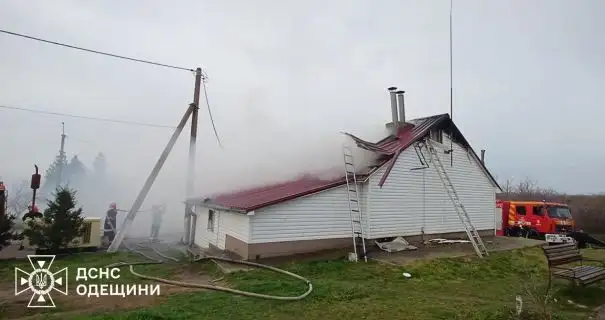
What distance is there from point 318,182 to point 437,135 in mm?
6597

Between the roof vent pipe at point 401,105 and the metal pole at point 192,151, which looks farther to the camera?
the roof vent pipe at point 401,105

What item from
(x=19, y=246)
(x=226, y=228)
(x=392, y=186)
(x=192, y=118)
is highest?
(x=192, y=118)

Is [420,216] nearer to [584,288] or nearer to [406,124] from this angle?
[406,124]

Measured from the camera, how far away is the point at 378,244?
562 inches

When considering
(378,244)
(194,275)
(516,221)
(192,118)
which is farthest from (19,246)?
(516,221)

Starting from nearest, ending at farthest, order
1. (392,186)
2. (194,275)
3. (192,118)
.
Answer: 1. (194,275)
2. (392,186)
3. (192,118)

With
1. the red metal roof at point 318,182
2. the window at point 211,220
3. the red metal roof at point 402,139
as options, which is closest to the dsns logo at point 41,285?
the red metal roof at point 318,182

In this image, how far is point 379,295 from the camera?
8.16m

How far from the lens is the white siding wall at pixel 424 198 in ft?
48.3

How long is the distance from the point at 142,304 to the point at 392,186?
10.2 metres

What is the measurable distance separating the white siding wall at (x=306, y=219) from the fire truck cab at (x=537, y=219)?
13.0 meters

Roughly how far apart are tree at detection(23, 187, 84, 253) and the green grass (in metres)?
2.96

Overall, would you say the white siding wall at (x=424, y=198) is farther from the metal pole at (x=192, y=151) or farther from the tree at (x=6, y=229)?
the tree at (x=6, y=229)

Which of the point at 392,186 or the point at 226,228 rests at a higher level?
the point at 392,186
